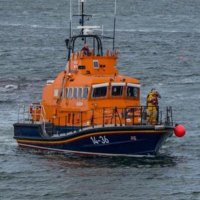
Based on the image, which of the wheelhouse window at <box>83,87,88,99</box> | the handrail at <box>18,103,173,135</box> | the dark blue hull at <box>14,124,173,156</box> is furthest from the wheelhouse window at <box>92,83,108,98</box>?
the dark blue hull at <box>14,124,173,156</box>

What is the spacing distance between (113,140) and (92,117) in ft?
4.48

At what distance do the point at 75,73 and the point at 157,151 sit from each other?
512 centimetres

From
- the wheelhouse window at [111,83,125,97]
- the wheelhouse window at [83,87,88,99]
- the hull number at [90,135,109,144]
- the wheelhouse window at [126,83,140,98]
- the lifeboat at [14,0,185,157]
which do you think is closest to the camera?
the lifeboat at [14,0,185,157]

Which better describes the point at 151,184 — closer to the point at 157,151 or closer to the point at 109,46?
the point at 157,151

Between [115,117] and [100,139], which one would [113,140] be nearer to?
[100,139]

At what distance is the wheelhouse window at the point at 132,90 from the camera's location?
137ft

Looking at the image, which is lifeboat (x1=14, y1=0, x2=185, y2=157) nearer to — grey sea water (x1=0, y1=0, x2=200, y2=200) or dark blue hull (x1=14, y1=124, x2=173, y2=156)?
dark blue hull (x1=14, y1=124, x2=173, y2=156)

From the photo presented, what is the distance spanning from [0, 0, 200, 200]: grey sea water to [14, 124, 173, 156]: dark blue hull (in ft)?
1.42

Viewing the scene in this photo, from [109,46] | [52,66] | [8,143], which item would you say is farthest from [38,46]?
[8,143]

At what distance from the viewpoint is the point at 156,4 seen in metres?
183

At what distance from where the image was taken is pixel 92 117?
4050 cm

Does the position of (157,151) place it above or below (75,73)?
below

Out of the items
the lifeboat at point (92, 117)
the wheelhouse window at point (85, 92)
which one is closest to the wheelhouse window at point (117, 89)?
the lifeboat at point (92, 117)

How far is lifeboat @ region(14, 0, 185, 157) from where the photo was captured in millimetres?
39719
